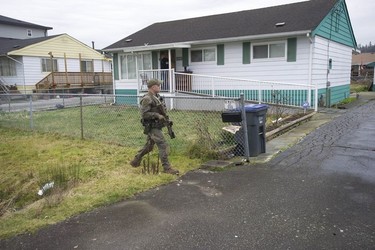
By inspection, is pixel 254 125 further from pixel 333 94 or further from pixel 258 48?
pixel 333 94

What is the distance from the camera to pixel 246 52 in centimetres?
1636

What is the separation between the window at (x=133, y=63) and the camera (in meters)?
19.5

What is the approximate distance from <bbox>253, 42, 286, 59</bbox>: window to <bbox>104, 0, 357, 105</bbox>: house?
3 centimetres

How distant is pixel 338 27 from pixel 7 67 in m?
27.1

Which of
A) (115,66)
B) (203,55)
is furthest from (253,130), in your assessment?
(115,66)

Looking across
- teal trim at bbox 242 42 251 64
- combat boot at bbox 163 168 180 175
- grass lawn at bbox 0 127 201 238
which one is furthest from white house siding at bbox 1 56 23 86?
combat boot at bbox 163 168 180 175

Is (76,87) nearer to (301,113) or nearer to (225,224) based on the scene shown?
(301,113)

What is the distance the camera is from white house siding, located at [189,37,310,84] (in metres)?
15.0

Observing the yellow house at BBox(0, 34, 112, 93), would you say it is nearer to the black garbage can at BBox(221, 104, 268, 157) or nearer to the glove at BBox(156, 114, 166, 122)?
the black garbage can at BBox(221, 104, 268, 157)

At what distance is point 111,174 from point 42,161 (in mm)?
2133

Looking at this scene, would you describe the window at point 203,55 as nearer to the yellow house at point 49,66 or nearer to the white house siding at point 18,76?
the yellow house at point 49,66

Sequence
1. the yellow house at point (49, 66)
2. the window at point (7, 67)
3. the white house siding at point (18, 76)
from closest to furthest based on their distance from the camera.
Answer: the yellow house at point (49, 66) < the white house siding at point (18, 76) < the window at point (7, 67)

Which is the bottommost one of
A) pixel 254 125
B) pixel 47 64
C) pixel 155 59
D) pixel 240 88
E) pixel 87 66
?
pixel 254 125

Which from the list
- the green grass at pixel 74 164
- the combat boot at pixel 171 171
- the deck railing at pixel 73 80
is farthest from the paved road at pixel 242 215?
the deck railing at pixel 73 80
